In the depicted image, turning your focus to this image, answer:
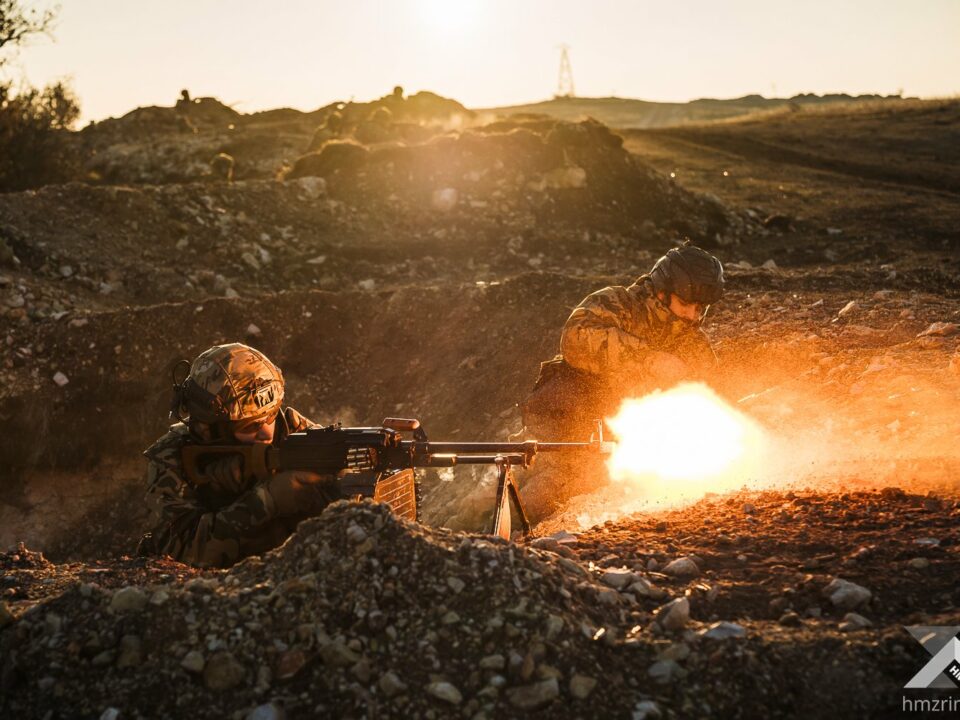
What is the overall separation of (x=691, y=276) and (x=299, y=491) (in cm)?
338

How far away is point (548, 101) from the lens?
72312 millimetres

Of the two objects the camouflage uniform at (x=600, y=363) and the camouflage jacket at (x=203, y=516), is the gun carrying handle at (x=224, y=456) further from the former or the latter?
the camouflage uniform at (x=600, y=363)

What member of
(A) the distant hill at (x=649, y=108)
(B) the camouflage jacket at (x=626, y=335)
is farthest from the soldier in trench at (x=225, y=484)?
(A) the distant hill at (x=649, y=108)

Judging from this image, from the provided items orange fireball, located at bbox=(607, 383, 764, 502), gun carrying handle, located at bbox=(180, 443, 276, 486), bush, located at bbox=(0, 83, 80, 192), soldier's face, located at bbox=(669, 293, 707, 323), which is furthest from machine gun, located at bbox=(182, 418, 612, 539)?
bush, located at bbox=(0, 83, 80, 192)

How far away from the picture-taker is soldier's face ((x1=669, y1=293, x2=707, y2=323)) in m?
7.39

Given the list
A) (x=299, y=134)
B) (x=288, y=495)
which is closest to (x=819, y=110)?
(x=299, y=134)

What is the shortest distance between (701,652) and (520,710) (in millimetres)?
821

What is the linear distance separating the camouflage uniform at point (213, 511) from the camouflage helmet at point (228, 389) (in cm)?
30

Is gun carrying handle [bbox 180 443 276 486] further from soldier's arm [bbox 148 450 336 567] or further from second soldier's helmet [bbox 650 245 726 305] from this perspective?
second soldier's helmet [bbox 650 245 726 305]

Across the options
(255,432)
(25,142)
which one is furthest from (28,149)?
(255,432)

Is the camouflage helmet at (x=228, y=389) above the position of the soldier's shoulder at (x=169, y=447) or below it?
above

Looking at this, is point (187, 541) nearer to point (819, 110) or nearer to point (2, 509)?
point (2, 509)

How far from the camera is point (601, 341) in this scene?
7145 mm

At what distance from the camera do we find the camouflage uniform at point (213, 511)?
608 centimetres
